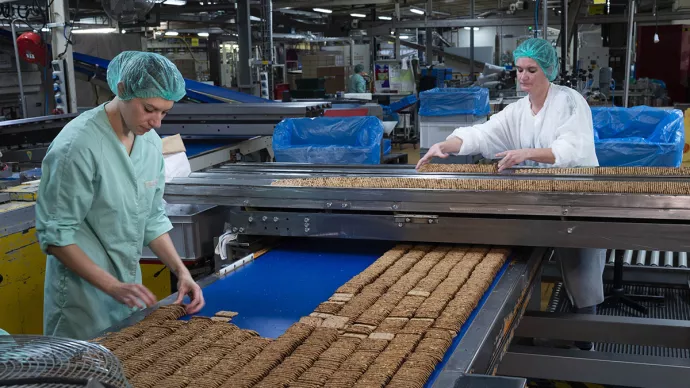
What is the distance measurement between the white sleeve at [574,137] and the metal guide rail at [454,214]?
32 centimetres

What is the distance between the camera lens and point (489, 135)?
10.9 ft

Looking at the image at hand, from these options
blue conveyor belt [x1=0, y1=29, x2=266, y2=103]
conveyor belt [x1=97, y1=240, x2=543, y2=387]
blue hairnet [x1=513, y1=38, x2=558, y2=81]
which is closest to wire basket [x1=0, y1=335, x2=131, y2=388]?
conveyor belt [x1=97, y1=240, x2=543, y2=387]

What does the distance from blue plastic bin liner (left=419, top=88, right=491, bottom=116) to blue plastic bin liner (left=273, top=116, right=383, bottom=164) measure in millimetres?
2482

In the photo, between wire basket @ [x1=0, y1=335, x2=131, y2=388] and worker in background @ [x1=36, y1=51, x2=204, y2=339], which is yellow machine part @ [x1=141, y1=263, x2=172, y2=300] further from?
wire basket @ [x1=0, y1=335, x2=131, y2=388]

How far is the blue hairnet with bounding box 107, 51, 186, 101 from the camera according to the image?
1.93 meters

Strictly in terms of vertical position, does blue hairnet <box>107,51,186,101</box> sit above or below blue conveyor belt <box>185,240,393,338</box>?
above

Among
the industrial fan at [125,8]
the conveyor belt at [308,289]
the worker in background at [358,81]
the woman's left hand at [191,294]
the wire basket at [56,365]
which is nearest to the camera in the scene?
the wire basket at [56,365]

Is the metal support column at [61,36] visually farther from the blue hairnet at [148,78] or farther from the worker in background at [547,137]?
the blue hairnet at [148,78]

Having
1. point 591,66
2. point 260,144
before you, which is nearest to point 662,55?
point 591,66

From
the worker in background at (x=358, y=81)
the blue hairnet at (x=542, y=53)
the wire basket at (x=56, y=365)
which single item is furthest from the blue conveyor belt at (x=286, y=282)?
the worker in background at (x=358, y=81)

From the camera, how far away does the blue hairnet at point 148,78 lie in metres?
1.93

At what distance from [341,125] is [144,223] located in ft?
9.58

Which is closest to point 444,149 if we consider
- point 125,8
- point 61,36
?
point 125,8

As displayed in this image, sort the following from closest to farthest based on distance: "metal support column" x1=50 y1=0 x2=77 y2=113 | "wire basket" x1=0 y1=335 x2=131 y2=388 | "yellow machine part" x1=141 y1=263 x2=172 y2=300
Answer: "wire basket" x1=0 y1=335 x2=131 y2=388 < "yellow machine part" x1=141 y1=263 x2=172 y2=300 < "metal support column" x1=50 y1=0 x2=77 y2=113
